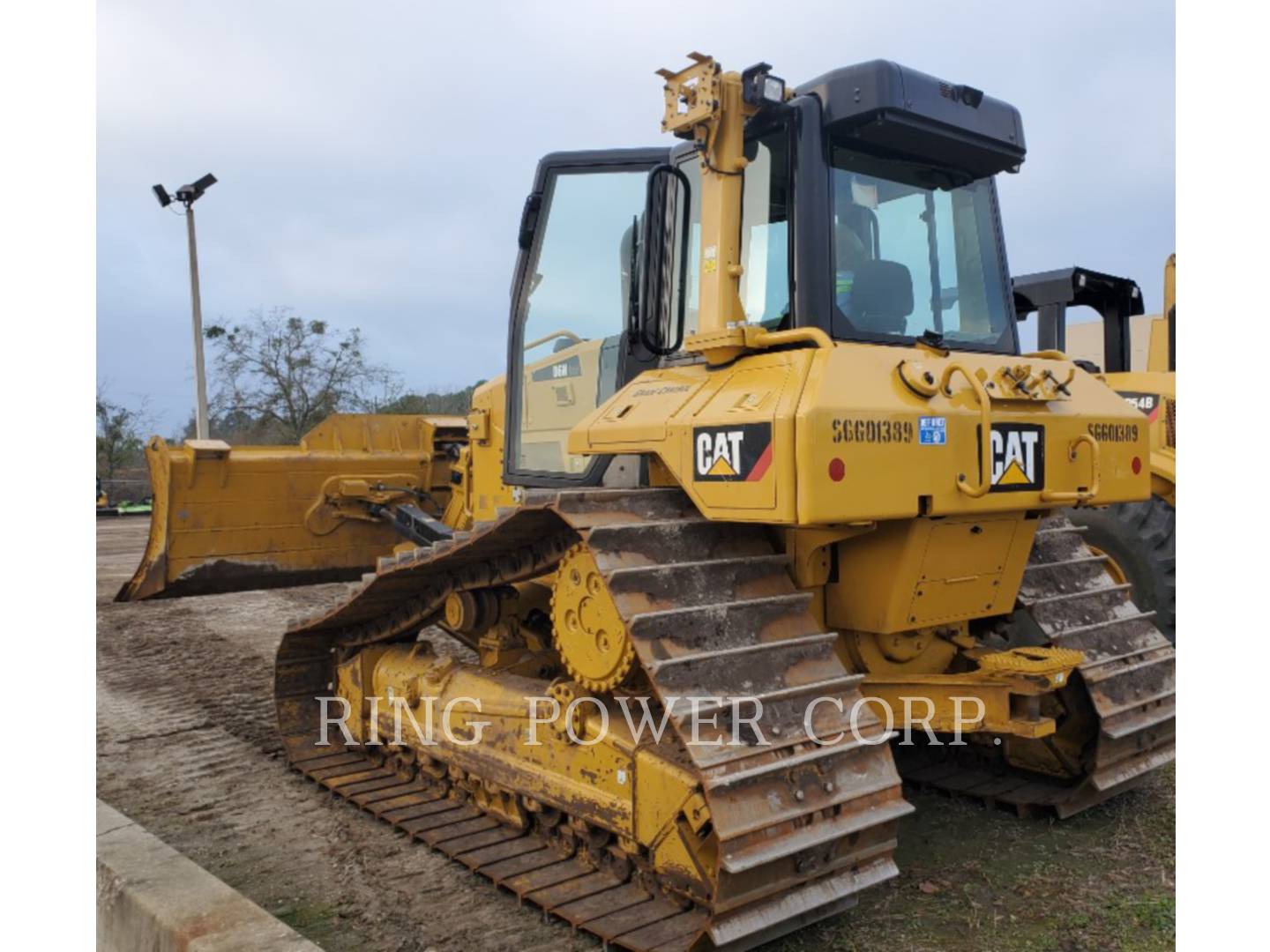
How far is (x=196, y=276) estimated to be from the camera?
16047mm

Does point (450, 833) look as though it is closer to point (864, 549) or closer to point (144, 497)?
point (864, 549)

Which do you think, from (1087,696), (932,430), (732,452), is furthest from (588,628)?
(1087,696)

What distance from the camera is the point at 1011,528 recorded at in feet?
12.7

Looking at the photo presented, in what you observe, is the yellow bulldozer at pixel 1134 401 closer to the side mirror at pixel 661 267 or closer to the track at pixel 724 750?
the track at pixel 724 750

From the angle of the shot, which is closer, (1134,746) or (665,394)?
(665,394)

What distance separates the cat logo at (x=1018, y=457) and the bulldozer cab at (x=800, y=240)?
507mm

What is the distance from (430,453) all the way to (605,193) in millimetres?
4483

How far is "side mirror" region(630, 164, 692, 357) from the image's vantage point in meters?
3.99

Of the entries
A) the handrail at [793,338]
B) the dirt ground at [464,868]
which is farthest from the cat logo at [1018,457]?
the dirt ground at [464,868]

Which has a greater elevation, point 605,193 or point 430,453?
point 605,193

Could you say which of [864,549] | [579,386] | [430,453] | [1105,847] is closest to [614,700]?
[864,549]

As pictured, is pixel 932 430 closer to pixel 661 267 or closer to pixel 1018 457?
pixel 1018 457

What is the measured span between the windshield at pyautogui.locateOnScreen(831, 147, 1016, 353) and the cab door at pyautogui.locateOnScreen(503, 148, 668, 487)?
93 cm

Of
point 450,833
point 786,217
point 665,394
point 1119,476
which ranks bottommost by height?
point 450,833
